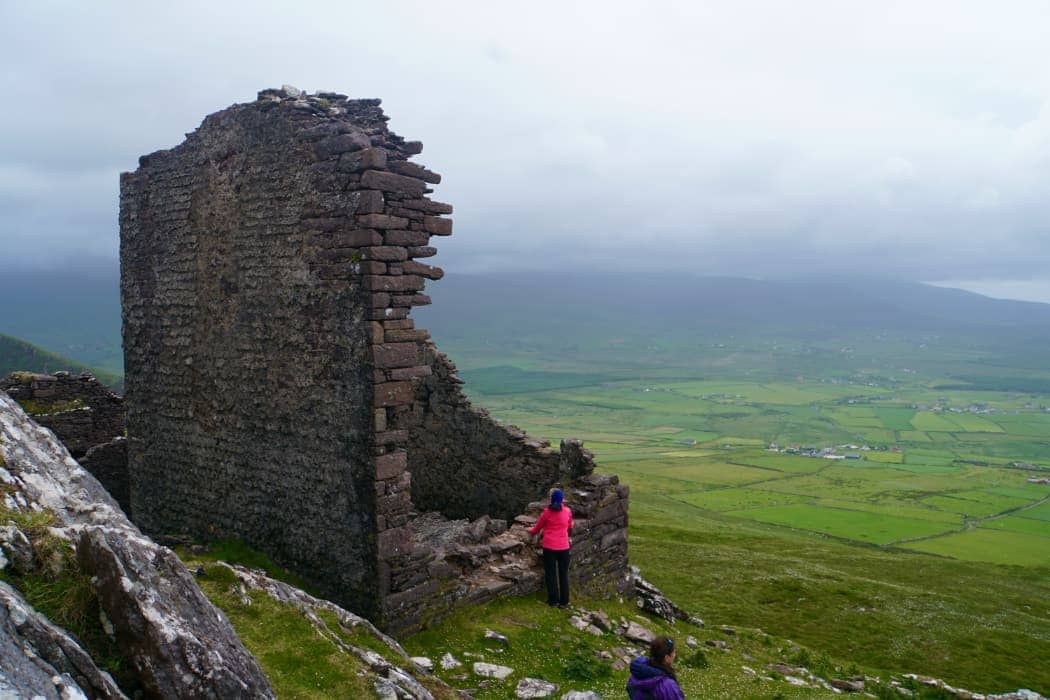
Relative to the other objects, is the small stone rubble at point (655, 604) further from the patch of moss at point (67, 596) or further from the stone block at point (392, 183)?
the patch of moss at point (67, 596)

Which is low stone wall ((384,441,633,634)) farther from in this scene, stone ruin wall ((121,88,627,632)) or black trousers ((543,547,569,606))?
black trousers ((543,547,569,606))

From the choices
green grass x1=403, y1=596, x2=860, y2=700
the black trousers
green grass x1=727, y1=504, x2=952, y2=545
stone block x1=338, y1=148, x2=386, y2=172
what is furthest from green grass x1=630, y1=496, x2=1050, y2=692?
green grass x1=727, y1=504, x2=952, y2=545

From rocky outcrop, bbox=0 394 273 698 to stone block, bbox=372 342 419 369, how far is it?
6325 mm

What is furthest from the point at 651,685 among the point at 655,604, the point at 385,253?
the point at 655,604

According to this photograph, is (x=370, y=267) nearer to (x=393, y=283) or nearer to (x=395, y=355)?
(x=393, y=283)

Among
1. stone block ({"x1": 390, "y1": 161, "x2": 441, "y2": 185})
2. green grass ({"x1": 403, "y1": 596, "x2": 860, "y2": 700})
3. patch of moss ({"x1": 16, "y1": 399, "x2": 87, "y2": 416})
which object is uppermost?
stone block ({"x1": 390, "y1": 161, "x2": 441, "y2": 185})

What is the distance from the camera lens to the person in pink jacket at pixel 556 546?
15.6 metres

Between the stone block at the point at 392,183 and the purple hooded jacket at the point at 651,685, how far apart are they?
8780 mm

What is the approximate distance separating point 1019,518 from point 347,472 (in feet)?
242

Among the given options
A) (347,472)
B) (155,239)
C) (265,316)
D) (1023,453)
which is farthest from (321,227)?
(1023,453)

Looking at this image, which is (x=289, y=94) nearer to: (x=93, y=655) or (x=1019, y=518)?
(x=93, y=655)

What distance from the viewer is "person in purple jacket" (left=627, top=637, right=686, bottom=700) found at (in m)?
8.02

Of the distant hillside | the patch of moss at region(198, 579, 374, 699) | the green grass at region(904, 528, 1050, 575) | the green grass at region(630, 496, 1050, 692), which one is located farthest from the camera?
the distant hillside

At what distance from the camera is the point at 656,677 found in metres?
8.09
